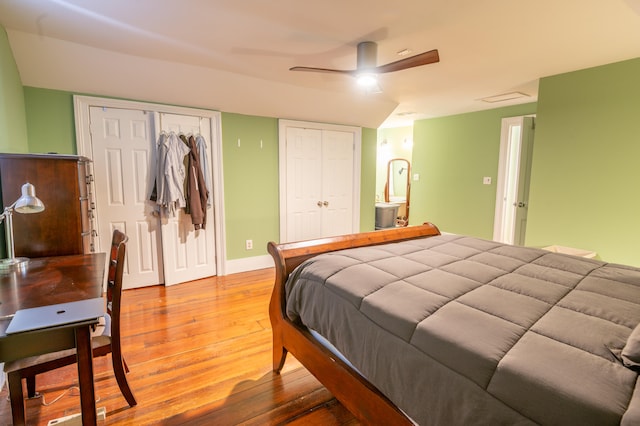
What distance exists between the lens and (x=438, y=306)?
1.26m

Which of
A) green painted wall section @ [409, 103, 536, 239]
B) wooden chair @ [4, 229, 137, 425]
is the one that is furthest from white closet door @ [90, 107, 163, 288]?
green painted wall section @ [409, 103, 536, 239]

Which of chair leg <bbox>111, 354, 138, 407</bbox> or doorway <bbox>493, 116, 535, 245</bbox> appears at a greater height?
doorway <bbox>493, 116, 535, 245</bbox>

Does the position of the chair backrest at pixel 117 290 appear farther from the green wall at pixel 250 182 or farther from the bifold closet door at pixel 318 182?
the bifold closet door at pixel 318 182

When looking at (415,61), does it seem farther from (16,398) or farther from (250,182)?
(16,398)

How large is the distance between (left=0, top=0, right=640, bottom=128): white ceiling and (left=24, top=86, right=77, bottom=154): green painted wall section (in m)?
0.11

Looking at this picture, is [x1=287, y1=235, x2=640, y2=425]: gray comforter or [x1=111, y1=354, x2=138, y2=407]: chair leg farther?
[x1=111, y1=354, x2=138, y2=407]: chair leg

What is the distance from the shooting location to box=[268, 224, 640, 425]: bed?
0.84 metres

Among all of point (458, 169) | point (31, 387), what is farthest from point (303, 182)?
point (31, 387)

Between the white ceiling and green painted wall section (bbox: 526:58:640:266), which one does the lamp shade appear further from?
green painted wall section (bbox: 526:58:640:266)

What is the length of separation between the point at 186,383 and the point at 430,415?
1.58 meters

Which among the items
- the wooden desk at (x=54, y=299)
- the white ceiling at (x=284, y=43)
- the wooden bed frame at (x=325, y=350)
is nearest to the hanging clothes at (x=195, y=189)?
the white ceiling at (x=284, y=43)

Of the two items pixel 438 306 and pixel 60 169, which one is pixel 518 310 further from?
pixel 60 169

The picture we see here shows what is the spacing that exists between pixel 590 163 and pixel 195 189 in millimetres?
4078

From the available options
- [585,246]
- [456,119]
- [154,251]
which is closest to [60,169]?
[154,251]
